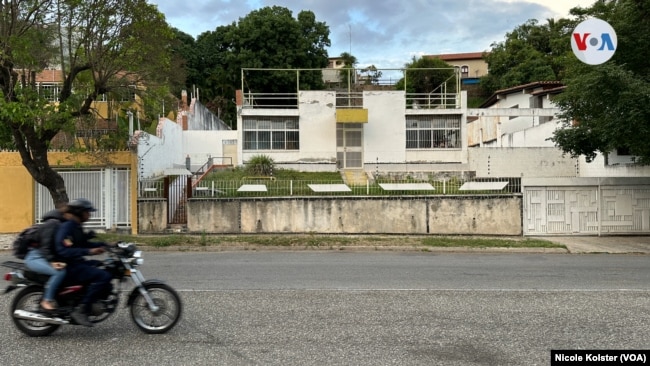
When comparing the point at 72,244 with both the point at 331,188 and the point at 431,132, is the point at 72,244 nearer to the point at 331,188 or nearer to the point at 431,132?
the point at 331,188

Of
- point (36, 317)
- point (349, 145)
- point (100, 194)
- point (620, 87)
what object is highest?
point (620, 87)

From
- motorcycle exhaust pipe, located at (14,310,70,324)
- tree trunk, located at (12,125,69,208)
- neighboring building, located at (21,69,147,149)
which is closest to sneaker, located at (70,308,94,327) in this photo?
motorcycle exhaust pipe, located at (14,310,70,324)

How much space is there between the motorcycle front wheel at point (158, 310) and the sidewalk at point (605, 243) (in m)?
12.3

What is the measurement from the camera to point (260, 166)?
27.8 meters

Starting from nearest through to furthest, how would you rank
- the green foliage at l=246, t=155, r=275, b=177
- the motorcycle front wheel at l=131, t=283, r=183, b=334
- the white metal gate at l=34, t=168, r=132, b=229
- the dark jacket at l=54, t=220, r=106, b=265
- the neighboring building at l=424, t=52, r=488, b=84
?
the dark jacket at l=54, t=220, r=106, b=265 → the motorcycle front wheel at l=131, t=283, r=183, b=334 → the white metal gate at l=34, t=168, r=132, b=229 → the green foliage at l=246, t=155, r=275, b=177 → the neighboring building at l=424, t=52, r=488, b=84

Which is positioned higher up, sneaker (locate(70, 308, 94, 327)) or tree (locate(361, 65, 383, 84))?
tree (locate(361, 65, 383, 84))

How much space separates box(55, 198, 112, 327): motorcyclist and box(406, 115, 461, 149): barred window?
27789mm

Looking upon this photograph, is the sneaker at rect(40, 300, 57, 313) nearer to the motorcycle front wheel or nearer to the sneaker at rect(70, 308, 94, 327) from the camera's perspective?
the sneaker at rect(70, 308, 94, 327)

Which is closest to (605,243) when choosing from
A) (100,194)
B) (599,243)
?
(599,243)

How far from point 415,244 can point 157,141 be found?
13.5 metres

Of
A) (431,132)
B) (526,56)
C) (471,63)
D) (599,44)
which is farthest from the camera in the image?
(471,63)

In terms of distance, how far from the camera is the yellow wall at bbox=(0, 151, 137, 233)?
16984 mm

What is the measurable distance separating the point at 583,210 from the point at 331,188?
8529 mm

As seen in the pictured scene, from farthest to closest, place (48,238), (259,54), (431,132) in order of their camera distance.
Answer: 1. (259,54)
2. (431,132)
3. (48,238)
